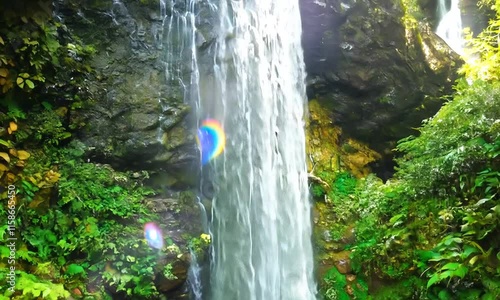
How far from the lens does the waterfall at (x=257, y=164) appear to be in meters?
6.88

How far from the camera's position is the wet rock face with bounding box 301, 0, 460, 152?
29.6ft

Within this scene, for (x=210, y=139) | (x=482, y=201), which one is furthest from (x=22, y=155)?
(x=482, y=201)

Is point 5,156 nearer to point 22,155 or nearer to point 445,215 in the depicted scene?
point 22,155

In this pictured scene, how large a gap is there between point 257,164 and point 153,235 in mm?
2497

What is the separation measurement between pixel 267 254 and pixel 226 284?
0.93 meters

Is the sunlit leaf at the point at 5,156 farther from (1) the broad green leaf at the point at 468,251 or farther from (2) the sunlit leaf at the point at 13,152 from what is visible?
(1) the broad green leaf at the point at 468,251

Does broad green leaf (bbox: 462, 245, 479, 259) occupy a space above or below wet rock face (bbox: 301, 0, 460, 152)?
Result: below

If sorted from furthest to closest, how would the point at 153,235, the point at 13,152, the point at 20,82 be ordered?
the point at 153,235
the point at 20,82
the point at 13,152

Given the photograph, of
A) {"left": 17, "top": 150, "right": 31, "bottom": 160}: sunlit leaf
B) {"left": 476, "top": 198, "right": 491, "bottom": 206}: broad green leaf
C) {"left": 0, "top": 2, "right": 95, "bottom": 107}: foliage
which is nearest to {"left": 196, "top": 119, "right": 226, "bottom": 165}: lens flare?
{"left": 0, "top": 2, "right": 95, "bottom": 107}: foliage

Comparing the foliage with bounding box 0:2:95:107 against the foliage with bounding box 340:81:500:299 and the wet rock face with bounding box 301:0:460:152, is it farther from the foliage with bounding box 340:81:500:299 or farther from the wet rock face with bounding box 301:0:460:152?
the foliage with bounding box 340:81:500:299

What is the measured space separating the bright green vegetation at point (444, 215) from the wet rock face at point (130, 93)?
3.42 m

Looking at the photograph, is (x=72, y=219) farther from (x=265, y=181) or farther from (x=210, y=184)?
(x=265, y=181)

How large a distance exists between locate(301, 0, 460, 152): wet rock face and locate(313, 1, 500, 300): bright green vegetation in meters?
2.27

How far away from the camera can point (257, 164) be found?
7621mm
